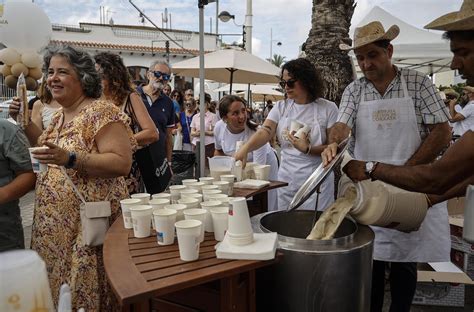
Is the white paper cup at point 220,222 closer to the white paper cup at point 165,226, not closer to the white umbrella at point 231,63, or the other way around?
the white paper cup at point 165,226

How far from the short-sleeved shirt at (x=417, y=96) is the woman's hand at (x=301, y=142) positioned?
1.46ft

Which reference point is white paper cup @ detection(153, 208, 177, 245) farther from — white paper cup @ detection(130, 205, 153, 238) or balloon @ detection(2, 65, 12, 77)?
balloon @ detection(2, 65, 12, 77)

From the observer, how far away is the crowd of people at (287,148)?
1.85 meters

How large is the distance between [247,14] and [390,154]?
44.7ft

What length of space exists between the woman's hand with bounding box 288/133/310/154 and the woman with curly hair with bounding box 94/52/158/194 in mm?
1066

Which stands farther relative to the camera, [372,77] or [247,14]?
[247,14]

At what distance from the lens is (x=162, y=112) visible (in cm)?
419

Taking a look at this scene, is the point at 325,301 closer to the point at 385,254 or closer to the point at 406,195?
the point at 406,195

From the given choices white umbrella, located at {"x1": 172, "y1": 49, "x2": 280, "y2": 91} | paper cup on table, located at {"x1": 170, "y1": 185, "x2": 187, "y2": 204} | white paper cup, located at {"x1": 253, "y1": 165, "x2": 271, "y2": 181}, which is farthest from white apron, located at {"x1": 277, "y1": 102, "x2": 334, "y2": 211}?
white umbrella, located at {"x1": 172, "y1": 49, "x2": 280, "y2": 91}

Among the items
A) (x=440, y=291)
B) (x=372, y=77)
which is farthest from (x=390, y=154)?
(x=440, y=291)

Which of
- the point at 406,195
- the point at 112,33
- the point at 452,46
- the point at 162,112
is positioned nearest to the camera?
the point at 452,46

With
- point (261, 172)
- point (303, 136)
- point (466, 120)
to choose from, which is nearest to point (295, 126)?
point (303, 136)

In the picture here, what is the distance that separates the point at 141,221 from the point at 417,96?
1802mm

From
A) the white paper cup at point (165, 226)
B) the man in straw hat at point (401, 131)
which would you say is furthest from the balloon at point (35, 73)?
the man in straw hat at point (401, 131)
